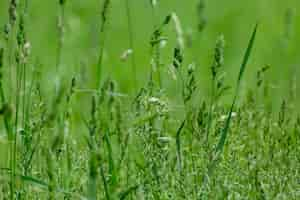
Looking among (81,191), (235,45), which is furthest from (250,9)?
(81,191)

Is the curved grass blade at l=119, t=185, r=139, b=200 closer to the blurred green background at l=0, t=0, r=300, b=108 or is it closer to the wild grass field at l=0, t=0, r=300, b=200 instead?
the wild grass field at l=0, t=0, r=300, b=200

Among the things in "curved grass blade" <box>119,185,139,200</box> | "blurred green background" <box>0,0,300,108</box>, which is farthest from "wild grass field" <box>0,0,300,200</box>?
"blurred green background" <box>0,0,300,108</box>

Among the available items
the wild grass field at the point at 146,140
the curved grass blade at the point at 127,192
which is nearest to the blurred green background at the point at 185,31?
the wild grass field at the point at 146,140

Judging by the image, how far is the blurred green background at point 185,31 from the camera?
25.1 ft

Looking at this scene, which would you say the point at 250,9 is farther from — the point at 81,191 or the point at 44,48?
the point at 81,191

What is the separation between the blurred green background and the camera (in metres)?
7.66

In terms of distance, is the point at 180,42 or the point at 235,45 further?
the point at 235,45

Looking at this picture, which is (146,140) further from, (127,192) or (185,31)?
(185,31)

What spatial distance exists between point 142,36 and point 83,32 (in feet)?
1.64

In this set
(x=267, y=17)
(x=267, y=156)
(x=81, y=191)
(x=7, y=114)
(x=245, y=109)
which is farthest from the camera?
(x=267, y=17)

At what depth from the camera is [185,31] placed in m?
7.73

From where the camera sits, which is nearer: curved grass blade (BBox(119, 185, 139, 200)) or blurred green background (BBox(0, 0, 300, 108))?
curved grass blade (BBox(119, 185, 139, 200))

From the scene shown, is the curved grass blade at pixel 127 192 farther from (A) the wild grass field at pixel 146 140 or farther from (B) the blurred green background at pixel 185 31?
(B) the blurred green background at pixel 185 31

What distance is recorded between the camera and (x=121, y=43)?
830 cm
